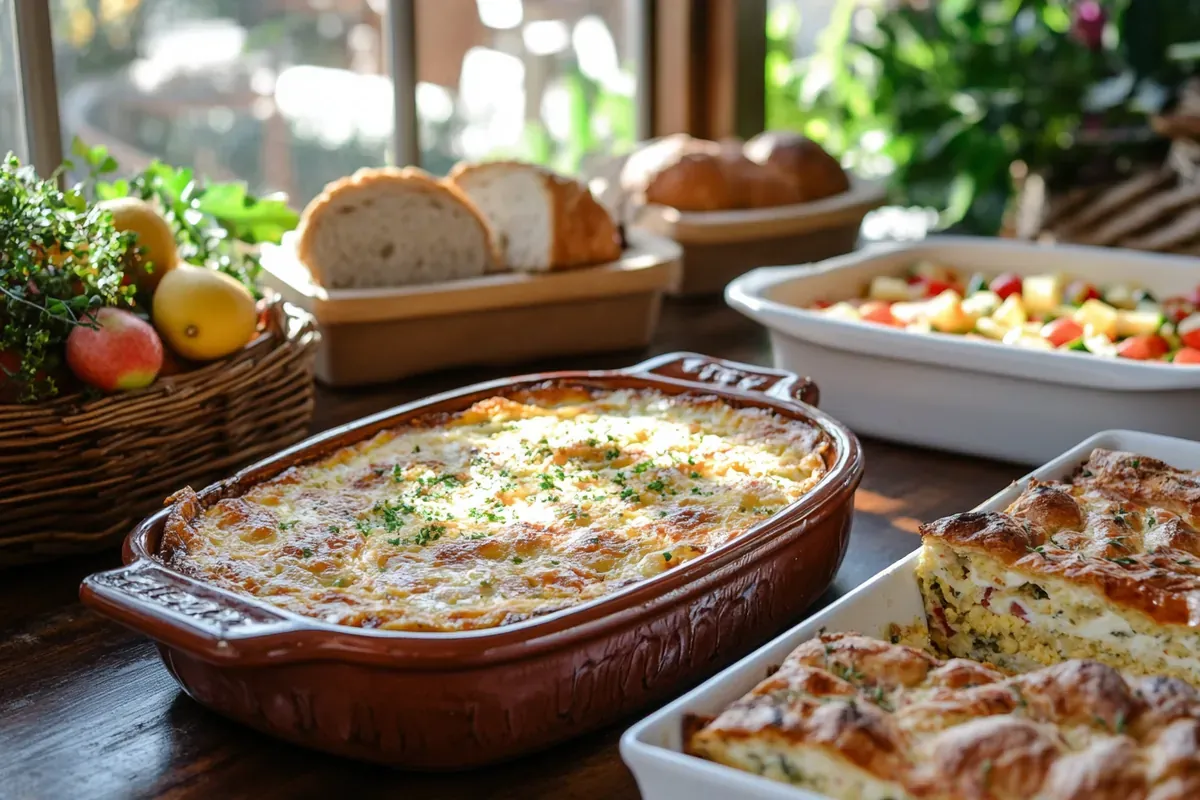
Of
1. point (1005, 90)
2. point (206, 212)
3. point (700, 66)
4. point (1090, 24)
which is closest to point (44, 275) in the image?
point (206, 212)

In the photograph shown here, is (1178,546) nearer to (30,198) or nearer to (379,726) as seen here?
(379,726)

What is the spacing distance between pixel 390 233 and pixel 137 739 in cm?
140

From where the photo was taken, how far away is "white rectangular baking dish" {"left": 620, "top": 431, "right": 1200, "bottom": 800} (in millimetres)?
1002

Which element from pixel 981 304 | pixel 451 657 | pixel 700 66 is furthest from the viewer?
pixel 700 66

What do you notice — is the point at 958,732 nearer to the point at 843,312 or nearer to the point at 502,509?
the point at 502,509

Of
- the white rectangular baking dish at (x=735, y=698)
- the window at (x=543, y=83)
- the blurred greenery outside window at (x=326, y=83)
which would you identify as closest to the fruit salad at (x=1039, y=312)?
the white rectangular baking dish at (x=735, y=698)

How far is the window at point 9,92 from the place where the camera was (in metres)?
2.61

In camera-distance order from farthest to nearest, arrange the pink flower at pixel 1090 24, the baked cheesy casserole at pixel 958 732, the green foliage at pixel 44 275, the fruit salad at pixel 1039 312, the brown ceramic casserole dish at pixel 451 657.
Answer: the pink flower at pixel 1090 24 → the fruit salad at pixel 1039 312 → the green foliage at pixel 44 275 → the brown ceramic casserole dish at pixel 451 657 → the baked cheesy casserole at pixel 958 732

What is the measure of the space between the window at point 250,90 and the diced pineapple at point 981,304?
160 centimetres

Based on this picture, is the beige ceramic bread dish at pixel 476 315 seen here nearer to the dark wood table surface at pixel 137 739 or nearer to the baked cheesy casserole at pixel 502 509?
the baked cheesy casserole at pixel 502 509

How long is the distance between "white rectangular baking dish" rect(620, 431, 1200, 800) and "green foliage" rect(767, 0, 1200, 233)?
2903 mm

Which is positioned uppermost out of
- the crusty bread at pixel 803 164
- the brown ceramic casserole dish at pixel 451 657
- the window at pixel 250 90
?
the window at pixel 250 90

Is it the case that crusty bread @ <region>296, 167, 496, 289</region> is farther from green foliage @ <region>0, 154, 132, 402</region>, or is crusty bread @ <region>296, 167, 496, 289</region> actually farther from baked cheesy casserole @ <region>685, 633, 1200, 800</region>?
baked cheesy casserole @ <region>685, 633, 1200, 800</region>

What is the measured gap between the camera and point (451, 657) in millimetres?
1152
